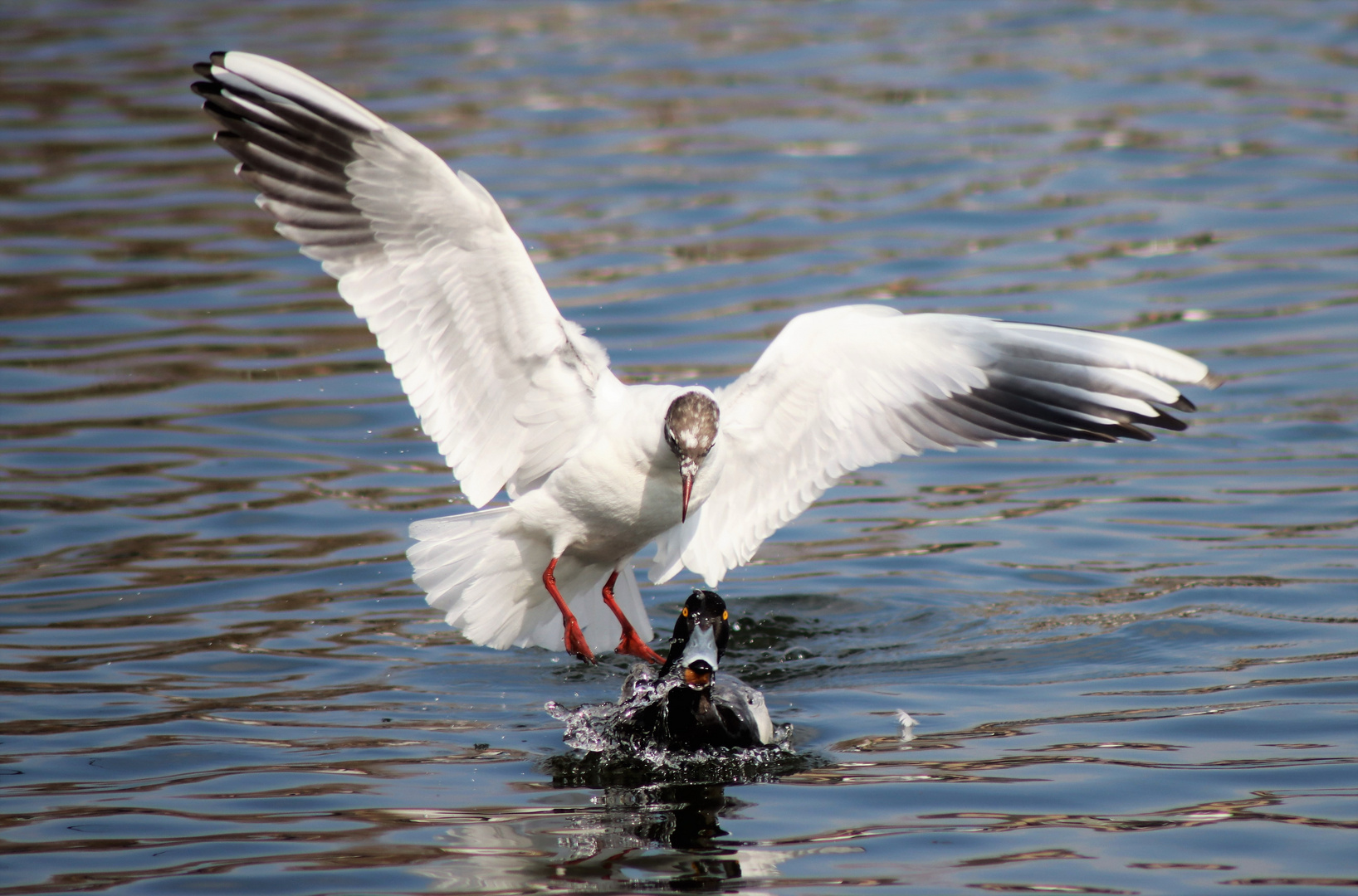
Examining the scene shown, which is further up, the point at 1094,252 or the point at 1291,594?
the point at 1094,252

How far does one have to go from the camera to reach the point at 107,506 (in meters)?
9.29

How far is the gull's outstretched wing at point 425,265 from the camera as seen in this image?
22.0 ft

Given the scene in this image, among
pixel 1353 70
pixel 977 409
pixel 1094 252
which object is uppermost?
pixel 1353 70

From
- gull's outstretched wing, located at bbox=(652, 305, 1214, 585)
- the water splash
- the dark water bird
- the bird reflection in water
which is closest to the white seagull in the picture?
gull's outstretched wing, located at bbox=(652, 305, 1214, 585)

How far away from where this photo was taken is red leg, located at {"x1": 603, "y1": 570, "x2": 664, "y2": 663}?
7.25 metres

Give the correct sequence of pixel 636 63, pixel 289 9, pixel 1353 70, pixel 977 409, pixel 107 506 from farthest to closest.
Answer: pixel 289 9 → pixel 636 63 → pixel 1353 70 → pixel 107 506 → pixel 977 409

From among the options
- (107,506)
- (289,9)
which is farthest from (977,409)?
(289,9)

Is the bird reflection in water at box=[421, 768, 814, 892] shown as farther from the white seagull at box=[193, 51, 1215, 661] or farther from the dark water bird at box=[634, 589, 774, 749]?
the white seagull at box=[193, 51, 1215, 661]

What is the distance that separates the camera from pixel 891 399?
282 inches

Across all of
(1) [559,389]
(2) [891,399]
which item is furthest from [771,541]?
(1) [559,389]

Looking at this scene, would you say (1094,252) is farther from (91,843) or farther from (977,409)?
(91,843)

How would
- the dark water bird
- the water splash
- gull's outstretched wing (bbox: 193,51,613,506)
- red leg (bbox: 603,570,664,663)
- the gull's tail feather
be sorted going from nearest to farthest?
the water splash, the dark water bird, gull's outstretched wing (bbox: 193,51,613,506), the gull's tail feather, red leg (bbox: 603,570,664,663)

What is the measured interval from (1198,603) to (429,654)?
3.45 metres

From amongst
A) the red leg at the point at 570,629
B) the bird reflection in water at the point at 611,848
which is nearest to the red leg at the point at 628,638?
the red leg at the point at 570,629
